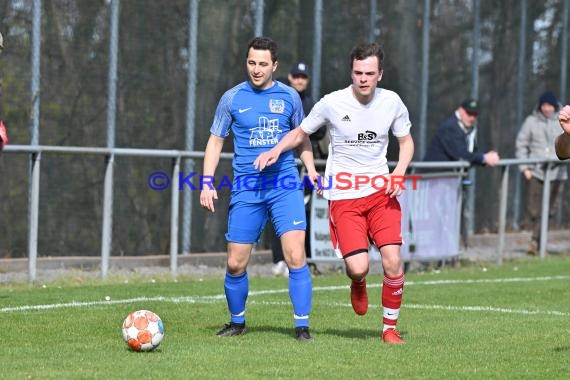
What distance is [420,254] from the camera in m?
16.6

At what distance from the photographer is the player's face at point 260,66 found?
9805 mm

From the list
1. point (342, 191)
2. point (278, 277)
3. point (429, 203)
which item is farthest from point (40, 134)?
point (342, 191)

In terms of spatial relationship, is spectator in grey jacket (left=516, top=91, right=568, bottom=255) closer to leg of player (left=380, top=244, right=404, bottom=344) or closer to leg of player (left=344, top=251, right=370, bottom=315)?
leg of player (left=344, top=251, right=370, bottom=315)

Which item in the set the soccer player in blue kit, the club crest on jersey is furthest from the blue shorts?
the club crest on jersey

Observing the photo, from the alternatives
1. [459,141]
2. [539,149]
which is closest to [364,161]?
[459,141]

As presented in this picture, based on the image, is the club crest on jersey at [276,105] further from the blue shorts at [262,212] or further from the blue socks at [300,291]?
the blue socks at [300,291]

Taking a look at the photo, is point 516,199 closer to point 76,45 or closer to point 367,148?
point 76,45

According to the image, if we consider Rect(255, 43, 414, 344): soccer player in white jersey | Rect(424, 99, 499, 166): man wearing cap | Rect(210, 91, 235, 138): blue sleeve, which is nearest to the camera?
Rect(255, 43, 414, 344): soccer player in white jersey

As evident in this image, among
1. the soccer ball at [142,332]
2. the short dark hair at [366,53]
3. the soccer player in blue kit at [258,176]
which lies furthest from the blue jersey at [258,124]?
the soccer ball at [142,332]

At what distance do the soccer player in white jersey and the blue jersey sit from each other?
190 mm

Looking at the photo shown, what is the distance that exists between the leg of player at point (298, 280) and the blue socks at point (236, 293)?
426mm

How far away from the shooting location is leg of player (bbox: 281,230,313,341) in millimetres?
9742

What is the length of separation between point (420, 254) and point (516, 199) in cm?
551

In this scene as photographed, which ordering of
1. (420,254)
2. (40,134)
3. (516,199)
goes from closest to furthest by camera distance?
(40,134), (420,254), (516,199)
